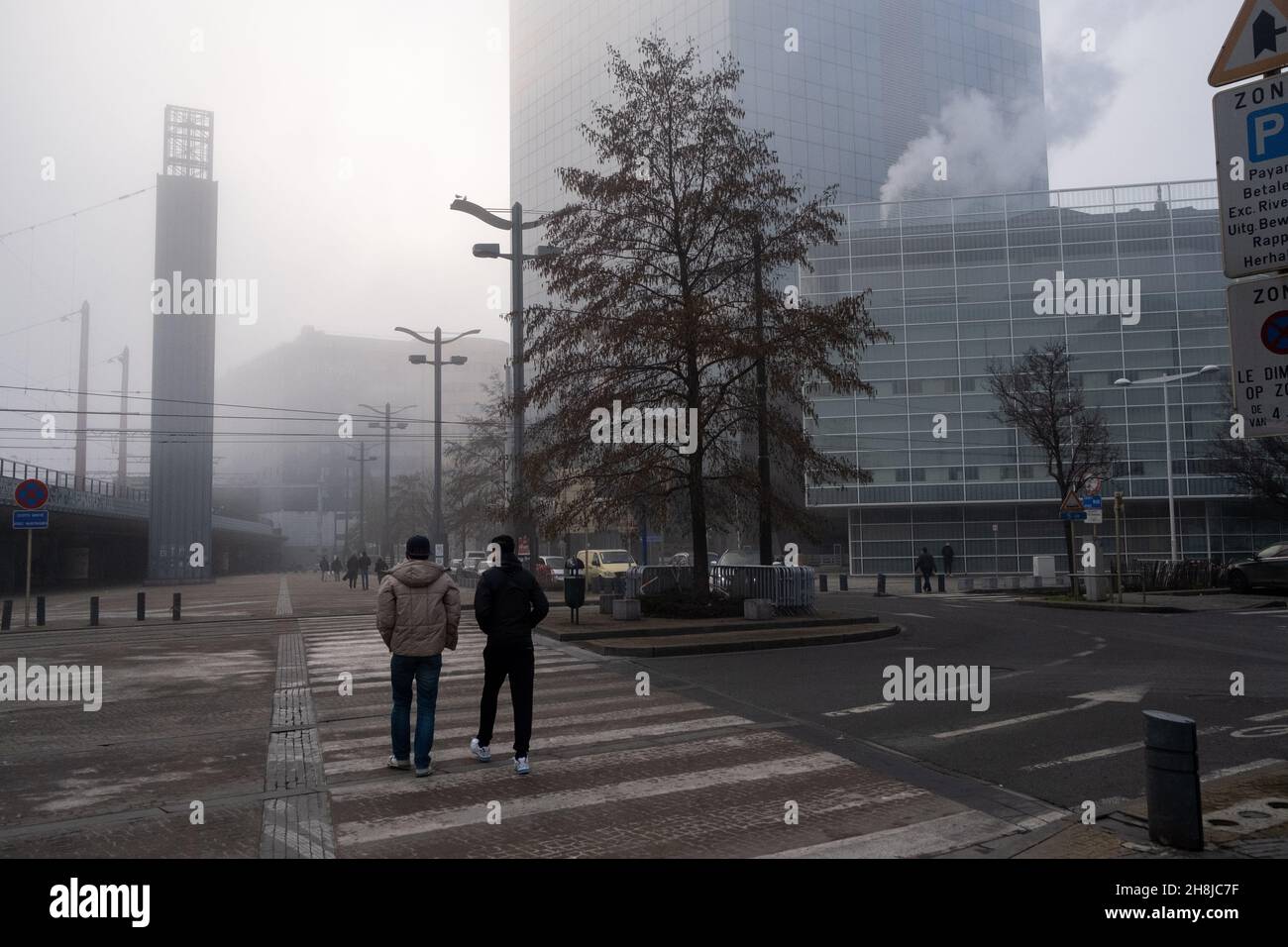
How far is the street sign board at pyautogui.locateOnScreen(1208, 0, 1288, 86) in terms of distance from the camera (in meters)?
5.62

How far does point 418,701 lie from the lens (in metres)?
7.58

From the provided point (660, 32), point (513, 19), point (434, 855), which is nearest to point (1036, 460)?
point (434, 855)

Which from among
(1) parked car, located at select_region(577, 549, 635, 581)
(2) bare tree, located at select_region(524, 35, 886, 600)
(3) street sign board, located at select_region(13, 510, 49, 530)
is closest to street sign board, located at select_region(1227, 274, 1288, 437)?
(2) bare tree, located at select_region(524, 35, 886, 600)

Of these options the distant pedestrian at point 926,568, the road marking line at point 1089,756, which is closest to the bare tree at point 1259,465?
the distant pedestrian at point 926,568

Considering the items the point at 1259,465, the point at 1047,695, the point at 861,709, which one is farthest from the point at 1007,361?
the point at 861,709

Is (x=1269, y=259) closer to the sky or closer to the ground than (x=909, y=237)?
closer to the ground

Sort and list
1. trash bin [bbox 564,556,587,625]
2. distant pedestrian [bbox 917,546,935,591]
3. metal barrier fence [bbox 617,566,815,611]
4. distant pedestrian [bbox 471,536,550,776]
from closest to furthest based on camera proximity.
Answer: distant pedestrian [bbox 471,536,550,776]
trash bin [bbox 564,556,587,625]
metal barrier fence [bbox 617,566,815,611]
distant pedestrian [bbox 917,546,935,591]

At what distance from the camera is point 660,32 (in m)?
92.0

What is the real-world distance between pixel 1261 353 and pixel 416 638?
594 centimetres

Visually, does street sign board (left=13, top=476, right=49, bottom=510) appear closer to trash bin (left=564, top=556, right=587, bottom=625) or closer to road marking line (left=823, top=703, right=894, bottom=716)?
trash bin (left=564, top=556, right=587, bottom=625)

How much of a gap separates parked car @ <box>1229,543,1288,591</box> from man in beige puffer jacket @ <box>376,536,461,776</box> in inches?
1149

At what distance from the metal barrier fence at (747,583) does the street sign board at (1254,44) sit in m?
15.7

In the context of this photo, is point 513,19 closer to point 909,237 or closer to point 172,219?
point 172,219

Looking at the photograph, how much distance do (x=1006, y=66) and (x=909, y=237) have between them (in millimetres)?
64703
